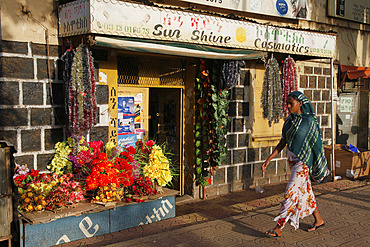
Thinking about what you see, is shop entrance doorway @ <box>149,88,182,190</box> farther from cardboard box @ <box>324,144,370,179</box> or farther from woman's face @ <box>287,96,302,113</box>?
cardboard box @ <box>324,144,370,179</box>

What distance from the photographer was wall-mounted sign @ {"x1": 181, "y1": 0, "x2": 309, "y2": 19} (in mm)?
7879

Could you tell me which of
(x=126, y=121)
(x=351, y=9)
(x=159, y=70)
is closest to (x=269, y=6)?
(x=159, y=70)

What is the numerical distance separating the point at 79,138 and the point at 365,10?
9.45 metres

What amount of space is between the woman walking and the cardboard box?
466cm

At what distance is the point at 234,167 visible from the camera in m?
8.51

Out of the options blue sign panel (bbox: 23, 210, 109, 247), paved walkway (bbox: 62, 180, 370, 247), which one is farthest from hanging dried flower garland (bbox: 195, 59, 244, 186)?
blue sign panel (bbox: 23, 210, 109, 247)

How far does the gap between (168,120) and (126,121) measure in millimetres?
1212

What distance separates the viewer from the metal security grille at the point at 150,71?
702 centimetres

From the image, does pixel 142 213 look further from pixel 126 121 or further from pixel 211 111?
pixel 211 111

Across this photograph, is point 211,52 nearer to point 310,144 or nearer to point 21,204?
point 310,144

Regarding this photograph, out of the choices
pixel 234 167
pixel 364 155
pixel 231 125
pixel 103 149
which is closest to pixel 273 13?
pixel 231 125

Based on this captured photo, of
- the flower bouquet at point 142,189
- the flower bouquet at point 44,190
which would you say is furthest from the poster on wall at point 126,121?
the flower bouquet at point 44,190

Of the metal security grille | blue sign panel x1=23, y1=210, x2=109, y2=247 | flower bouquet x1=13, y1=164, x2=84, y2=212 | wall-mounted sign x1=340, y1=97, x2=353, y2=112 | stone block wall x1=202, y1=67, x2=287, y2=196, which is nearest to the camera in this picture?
blue sign panel x1=23, y1=210, x2=109, y2=247

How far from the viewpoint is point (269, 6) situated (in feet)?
28.5
